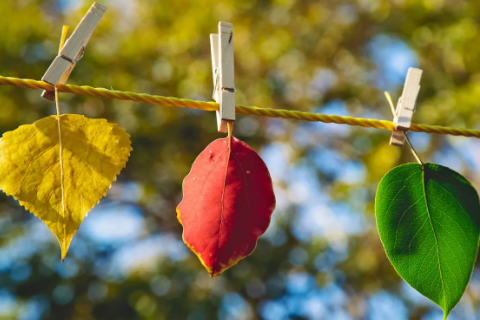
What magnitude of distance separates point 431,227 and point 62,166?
38 centimetres

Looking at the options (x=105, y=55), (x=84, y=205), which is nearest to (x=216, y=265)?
(x=84, y=205)

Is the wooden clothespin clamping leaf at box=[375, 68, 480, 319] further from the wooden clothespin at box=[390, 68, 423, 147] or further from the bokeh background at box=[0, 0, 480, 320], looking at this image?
the bokeh background at box=[0, 0, 480, 320]

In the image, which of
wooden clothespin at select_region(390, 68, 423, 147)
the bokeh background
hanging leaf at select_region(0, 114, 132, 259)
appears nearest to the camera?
hanging leaf at select_region(0, 114, 132, 259)

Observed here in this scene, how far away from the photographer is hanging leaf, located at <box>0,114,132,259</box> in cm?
45

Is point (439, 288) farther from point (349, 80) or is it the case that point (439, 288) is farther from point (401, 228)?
point (349, 80)

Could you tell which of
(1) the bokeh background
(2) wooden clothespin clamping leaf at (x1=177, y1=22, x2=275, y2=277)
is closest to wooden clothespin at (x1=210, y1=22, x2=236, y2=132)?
(2) wooden clothespin clamping leaf at (x1=177, y1=22, x2=275, y2=277)

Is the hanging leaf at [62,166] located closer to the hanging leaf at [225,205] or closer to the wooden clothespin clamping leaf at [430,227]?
the hanging leaf at [225,205]

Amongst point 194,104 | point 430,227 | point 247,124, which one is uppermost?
point 194,104

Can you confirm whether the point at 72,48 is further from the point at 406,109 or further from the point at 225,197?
the point at 406,109

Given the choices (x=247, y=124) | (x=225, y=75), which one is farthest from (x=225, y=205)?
(x=247, y=124)

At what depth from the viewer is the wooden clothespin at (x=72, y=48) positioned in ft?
1.54

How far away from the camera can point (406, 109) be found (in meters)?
0.56

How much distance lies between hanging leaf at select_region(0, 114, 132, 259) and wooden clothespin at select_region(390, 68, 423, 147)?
0.99ft

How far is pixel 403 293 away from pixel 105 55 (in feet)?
9.69
